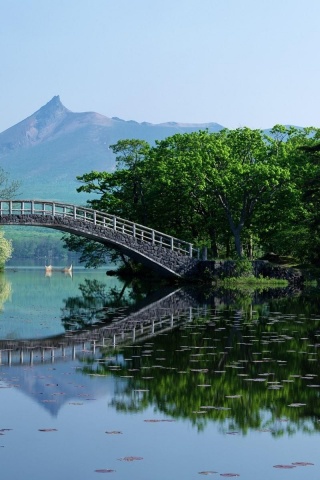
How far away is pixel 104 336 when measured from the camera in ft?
77.1

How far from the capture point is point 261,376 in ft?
52.5

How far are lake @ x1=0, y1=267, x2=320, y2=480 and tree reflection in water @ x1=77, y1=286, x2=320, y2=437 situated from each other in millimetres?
24

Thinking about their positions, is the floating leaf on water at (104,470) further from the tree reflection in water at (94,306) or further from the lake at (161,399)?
the tree reflection in water at (94,306)

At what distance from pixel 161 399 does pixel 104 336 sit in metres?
9.76

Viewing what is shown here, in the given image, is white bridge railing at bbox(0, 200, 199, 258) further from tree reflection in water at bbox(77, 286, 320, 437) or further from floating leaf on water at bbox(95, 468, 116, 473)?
floating leaf on water at bbox(95, 468, 116, 473)

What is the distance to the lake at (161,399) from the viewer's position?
10.3m

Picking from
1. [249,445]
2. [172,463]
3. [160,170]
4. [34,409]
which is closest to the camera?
[172,463]

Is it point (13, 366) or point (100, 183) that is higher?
point (100, 183)

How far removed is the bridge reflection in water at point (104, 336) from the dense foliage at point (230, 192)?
789 inches

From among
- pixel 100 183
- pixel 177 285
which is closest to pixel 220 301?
pixel 177 285

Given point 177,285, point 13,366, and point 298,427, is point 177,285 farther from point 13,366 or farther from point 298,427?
point 298,427

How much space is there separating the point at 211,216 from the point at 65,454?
4828 centimetres

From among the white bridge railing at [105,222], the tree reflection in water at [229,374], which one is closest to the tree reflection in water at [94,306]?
the tree reflection in water at [229,374]

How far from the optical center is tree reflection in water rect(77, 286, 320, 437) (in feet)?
41.8
